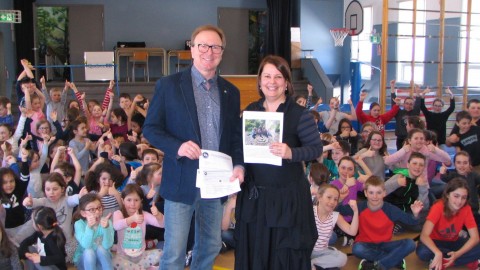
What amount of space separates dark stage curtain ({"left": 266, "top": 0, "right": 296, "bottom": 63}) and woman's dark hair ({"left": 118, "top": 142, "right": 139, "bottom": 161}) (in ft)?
28.3

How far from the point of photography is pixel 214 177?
251cm

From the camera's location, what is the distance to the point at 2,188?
420 centimetres

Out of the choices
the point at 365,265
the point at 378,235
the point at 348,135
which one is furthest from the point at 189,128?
the point at 348,135

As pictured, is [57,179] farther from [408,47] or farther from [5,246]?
[408,47]

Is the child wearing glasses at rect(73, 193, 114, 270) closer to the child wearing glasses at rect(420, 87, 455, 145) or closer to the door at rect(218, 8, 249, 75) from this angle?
the child wearing glasses at rect(420, 87, 455, 145)

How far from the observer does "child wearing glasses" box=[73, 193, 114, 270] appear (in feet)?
12.1

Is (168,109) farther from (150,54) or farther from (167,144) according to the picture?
(150,54)

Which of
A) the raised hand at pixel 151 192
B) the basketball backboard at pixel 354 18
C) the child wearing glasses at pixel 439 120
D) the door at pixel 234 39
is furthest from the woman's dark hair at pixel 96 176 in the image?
the door at pixel 234 39

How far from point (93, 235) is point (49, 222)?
0.34 metres

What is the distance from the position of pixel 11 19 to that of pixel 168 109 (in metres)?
6.39

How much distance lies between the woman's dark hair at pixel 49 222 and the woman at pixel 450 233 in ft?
9.41

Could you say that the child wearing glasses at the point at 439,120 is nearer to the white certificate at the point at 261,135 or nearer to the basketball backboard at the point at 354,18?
the basketball backboard at the point at 354,18

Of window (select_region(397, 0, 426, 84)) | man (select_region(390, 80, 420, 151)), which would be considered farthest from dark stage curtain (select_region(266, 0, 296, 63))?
man (select_region(390, 80, 420, 151))

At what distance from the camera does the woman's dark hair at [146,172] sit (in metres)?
4.48
